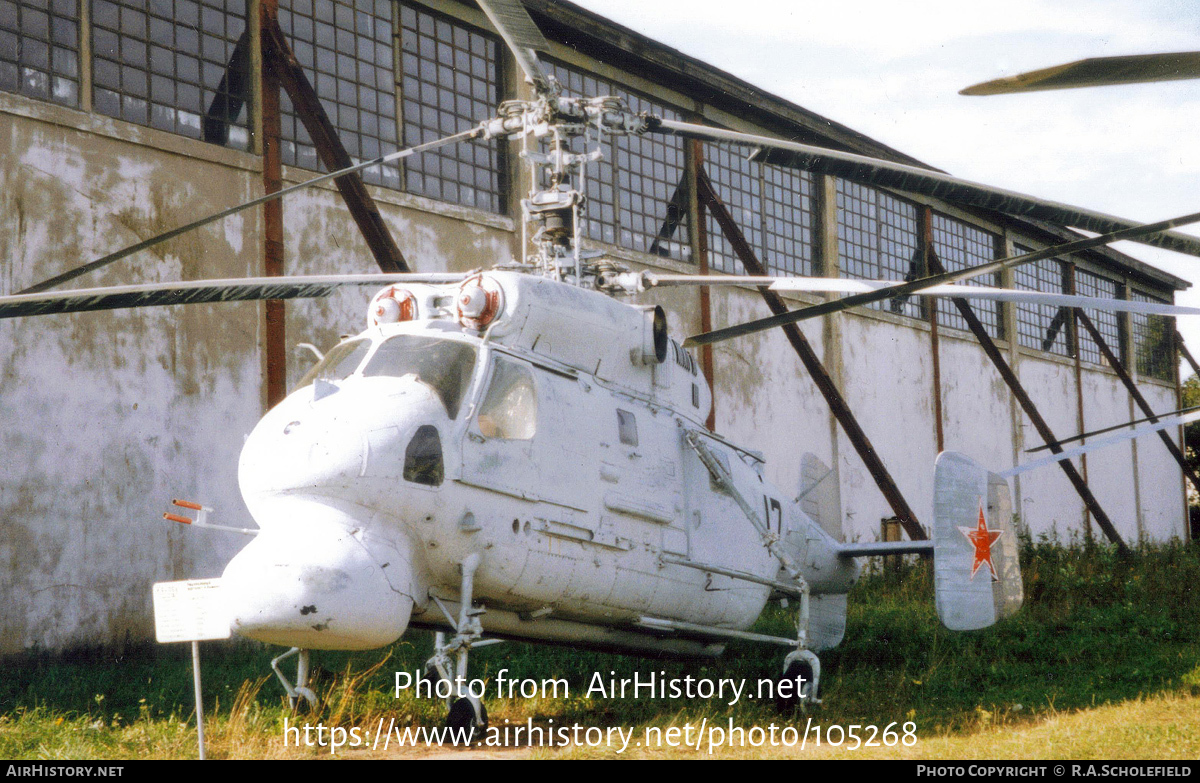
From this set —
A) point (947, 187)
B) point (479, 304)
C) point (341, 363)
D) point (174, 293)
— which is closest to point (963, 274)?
point (947, 187)

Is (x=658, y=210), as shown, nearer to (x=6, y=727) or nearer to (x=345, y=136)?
(x=345, y=136)

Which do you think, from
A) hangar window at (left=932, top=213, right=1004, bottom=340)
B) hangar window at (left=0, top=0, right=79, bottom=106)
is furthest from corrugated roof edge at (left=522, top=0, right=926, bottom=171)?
hangar window at (left=0, top=0, right=79, bottom=106)

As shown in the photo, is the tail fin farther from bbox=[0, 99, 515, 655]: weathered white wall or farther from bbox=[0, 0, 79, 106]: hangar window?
bbox=[0, 0, 79, 106]: hangar window

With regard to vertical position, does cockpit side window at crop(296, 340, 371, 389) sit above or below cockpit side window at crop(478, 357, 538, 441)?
above

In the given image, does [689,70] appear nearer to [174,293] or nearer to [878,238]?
[878,238]

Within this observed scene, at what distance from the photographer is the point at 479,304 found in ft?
26.8

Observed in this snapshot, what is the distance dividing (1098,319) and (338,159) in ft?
85.7

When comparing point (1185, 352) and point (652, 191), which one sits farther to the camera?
point (1185, 352)

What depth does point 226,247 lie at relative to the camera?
42.0 feet

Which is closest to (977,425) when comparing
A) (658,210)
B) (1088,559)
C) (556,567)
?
(1088,559)

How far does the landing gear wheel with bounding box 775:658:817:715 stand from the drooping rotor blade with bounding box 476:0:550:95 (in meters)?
5.40

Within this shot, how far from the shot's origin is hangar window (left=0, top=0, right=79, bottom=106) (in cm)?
1127

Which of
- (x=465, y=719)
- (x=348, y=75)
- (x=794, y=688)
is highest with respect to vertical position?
(x=348, y=75)

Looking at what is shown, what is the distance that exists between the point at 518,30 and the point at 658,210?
12.1m
